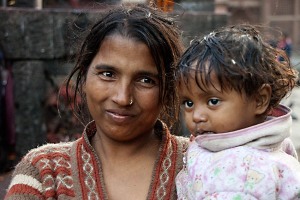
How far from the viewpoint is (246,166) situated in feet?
6.39

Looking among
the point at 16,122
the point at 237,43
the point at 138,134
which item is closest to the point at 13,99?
the point at 16,122

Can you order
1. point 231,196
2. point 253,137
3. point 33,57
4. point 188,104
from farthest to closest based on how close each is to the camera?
point 33,57, point 188,104, point 253,137, point 231,196

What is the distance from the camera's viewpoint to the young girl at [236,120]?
6.39 ft

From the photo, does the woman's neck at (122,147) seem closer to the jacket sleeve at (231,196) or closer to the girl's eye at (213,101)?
the girl's eye at (213,101)

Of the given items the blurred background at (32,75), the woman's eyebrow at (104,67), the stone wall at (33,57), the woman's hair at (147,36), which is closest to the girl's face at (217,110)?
the woman's hair at (147,36)

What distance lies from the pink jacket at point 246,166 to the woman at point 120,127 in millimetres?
267

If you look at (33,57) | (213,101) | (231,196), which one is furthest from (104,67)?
(33,57)

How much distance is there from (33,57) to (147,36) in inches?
126

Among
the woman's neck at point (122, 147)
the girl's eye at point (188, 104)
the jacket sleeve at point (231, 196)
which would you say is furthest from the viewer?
the woman's neck at point (122, 147)

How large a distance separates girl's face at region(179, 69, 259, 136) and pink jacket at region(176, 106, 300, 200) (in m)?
0.04

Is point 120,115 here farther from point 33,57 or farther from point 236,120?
point 33,57

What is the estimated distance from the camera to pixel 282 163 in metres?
2.00

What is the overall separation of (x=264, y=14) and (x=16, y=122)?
17051 mm

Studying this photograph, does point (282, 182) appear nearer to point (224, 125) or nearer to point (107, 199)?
point (224, 125)
